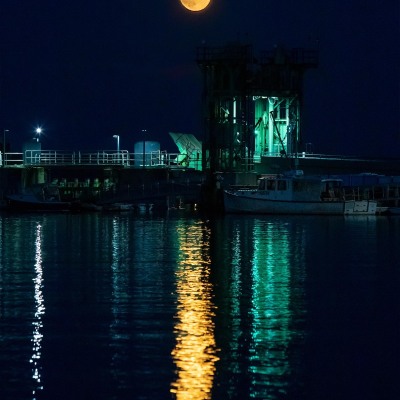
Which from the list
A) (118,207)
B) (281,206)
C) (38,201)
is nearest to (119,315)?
(281,206)

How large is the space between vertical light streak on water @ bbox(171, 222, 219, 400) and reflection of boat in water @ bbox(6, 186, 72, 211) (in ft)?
185

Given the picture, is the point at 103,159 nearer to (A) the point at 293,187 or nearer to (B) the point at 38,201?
(B) the point at 38,201

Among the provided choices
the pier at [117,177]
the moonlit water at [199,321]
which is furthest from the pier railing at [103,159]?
the moonlit water at [199,321]

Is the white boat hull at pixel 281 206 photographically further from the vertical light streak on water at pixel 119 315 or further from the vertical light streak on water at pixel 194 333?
the vertical light streak on water at pixel 194 333

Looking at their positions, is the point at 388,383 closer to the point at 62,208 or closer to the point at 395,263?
the point at 395,263

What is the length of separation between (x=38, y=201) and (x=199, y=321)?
75.3 m

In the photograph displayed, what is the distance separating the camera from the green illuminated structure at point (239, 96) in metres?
100

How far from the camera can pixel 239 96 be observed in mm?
100625

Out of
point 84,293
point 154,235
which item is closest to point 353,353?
point 84,293

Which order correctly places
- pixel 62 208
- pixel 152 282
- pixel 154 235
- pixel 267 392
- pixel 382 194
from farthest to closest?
pixel 62 208
pixel 382 194
pixel 154 235
pixel 152 282
pixel 267 392

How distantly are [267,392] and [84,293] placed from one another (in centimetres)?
1454

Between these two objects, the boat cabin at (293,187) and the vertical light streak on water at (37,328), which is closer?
the vertical light streak on water at (37,328)

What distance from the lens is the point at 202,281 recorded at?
39.5 m

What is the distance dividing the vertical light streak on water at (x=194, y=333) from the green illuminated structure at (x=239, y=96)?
173ft
